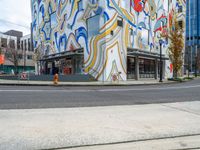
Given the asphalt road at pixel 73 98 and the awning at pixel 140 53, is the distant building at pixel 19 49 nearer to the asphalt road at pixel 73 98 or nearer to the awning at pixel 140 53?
the awning at pixel 140 53

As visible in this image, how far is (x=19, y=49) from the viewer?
3108 inches

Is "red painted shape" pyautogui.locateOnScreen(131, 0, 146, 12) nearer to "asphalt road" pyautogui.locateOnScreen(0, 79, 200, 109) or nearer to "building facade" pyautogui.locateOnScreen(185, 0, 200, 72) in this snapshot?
"asphalt road" pyautogui.locateOnScreen(0, 79, 200, 109)

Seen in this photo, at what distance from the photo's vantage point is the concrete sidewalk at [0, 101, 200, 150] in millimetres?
4605

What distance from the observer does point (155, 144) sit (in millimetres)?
4617

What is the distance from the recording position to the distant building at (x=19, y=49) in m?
73.0

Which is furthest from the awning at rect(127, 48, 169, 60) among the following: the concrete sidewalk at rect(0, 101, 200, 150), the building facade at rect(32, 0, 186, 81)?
the concrete sidewalk at rect(0, 101, 200, 150)

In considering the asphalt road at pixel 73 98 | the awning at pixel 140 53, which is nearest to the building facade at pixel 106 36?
the awning at pixel 140 53

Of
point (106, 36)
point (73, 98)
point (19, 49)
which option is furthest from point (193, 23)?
point (73, 98)

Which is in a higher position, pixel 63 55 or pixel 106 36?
pixel 106 36

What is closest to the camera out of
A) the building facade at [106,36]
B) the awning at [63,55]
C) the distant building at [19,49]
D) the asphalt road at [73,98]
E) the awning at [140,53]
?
the asphalt road at [73,98]

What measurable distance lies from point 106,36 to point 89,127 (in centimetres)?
2358

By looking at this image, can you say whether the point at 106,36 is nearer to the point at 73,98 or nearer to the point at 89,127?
the point at 73,98

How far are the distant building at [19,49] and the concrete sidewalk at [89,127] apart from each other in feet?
222

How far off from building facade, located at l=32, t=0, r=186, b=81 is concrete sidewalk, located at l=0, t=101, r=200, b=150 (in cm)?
2121
